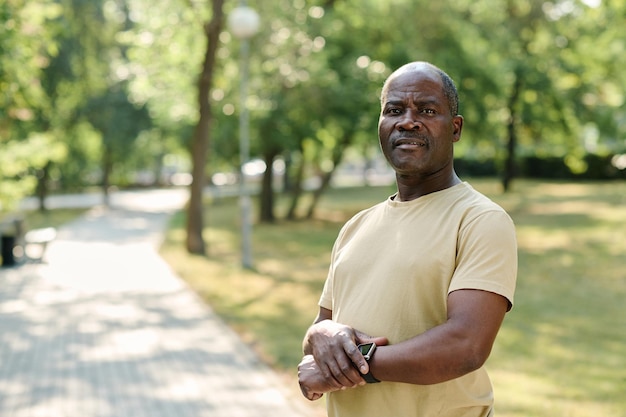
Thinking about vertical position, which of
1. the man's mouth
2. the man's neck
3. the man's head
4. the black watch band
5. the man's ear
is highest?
→ the man's head

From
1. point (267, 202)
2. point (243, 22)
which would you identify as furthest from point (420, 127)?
point (267, 202)

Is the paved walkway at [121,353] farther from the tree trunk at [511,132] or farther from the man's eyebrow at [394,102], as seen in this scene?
the tree trunk at [511,132]

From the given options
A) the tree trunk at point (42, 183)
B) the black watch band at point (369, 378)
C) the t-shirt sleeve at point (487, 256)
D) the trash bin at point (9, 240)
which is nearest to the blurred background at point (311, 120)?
the tree trunk at point (42, 183)

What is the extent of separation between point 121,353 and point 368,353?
7236 millimetres

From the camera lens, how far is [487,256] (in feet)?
6.77

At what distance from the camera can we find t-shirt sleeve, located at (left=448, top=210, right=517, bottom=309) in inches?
80.4

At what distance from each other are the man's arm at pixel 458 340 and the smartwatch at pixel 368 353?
0.12 metres

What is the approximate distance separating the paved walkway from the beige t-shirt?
14.6 feet

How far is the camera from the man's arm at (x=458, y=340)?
6.68 ft

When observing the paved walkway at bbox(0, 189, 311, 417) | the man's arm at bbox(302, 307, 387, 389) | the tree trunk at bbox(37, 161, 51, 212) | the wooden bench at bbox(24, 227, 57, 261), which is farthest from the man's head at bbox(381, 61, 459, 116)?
the tree trunk at bbox(37, 161, 51, 212)

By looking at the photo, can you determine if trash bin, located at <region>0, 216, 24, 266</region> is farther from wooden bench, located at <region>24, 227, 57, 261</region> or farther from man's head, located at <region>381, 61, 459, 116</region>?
man's head, located at <region>381, 61, 459, 116</region>

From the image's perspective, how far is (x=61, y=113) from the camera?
33562 mm

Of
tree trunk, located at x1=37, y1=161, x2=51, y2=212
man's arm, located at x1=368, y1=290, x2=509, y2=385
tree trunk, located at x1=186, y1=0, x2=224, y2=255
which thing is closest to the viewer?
man's arm, located at x1=368, y1=290, x2=509, y2=385

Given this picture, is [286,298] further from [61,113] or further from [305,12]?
[61,113]
